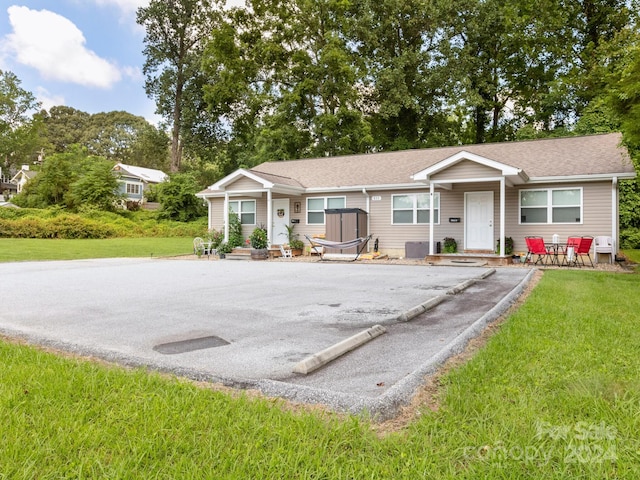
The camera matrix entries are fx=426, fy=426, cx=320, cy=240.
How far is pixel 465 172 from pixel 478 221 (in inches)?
80.0

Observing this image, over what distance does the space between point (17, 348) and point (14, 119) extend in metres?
53.0

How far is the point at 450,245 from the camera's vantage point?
1470 cm

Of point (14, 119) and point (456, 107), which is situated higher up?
point (14, 119)

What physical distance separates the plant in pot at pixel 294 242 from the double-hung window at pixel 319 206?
82cm

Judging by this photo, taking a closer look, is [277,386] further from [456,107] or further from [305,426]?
[456,107]

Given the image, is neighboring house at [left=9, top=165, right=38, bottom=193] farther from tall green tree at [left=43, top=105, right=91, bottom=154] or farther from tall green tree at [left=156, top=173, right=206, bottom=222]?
tall green tree at [left=156, top=173, right=206, bottom=222]

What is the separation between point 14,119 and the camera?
45312 millimetres

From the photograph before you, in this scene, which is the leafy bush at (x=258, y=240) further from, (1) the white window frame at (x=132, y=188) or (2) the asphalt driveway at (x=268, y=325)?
(1) the white window frame at (x=132, y=188)

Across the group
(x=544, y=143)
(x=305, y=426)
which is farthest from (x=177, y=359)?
(x=544, y=143)

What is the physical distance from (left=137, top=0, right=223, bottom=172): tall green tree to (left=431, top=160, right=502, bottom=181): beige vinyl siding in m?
28.7

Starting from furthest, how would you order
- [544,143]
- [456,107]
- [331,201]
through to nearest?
[456,107] → [331,201] → [544,143]

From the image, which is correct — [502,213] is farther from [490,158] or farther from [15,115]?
[15,115]

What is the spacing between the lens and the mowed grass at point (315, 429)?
1928 millimetres

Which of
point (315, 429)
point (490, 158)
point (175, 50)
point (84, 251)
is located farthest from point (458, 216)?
point (175, 50)
